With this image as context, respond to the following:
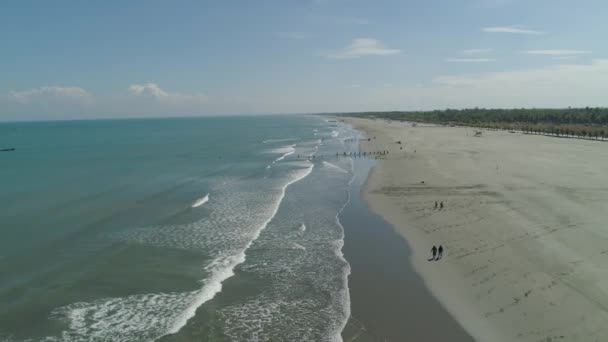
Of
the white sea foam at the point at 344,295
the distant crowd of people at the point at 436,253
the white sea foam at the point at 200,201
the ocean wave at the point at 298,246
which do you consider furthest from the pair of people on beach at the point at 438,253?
the white sea foam at the point at 200,201

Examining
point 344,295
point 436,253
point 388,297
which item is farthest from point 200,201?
point 388,297

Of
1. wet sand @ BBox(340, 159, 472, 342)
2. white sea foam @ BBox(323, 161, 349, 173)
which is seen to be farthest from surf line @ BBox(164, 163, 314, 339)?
white sea foam @ BBox(323, 161, 349, 173)

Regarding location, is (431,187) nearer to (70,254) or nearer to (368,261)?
(368,261)

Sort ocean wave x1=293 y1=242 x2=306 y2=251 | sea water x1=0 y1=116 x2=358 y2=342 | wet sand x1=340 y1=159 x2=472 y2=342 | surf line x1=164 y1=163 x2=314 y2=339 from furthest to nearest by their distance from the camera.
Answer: ocean wave x1=293 y1=242 x2=306 y2=251 → surf line x1=164 y1=163 x2=314 y2=339 → sea water x1=0 y1=116 x2=358 y2=342 → wet sand x1=340 y1=159 x2=472 y2=342

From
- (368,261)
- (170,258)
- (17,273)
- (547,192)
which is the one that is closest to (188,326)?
(170,258)

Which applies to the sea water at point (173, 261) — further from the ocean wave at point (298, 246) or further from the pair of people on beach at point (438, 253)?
the pair of people on beach at point (438, 253)

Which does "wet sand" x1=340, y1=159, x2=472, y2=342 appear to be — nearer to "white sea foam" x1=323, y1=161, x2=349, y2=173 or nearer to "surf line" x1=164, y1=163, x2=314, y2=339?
"surf line" x1=164, y1=163, x2=314, y2=339
